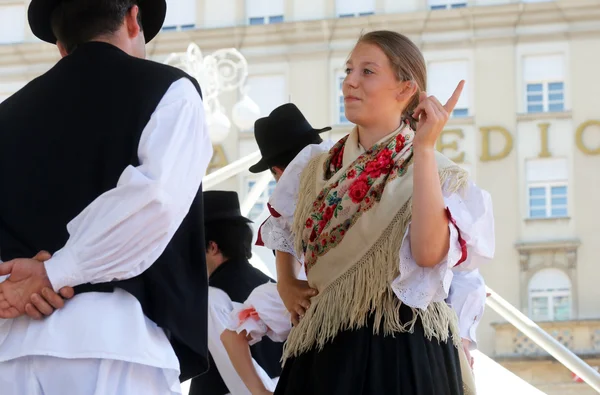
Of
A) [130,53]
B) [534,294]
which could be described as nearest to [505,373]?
[130,53]

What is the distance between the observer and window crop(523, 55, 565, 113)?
28.3 metres

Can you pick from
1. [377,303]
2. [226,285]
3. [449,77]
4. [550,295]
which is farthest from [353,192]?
[449,77]

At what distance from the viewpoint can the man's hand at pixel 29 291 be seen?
2.11 m

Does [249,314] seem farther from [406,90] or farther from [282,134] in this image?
[406,90]

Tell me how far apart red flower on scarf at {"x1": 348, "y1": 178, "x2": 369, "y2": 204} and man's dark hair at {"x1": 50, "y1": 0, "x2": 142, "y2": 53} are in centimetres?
59

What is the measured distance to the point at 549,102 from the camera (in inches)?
1114

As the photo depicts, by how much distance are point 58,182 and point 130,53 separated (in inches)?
13.2

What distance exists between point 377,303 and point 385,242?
0.13 m

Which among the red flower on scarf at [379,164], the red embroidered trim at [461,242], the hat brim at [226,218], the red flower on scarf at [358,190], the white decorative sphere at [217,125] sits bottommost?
the red embroidered trim at [461,242]

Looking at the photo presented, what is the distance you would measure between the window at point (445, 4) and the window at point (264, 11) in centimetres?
369

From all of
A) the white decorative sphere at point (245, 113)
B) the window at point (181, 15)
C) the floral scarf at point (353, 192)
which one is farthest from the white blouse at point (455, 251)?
the window at point (181, 15)

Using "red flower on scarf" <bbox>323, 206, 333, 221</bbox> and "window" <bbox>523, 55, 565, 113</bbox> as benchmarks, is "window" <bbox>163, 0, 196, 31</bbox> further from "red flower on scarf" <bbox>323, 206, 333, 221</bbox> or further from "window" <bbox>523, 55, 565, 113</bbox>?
"red flower on scarf" <bbox>323, 206, 333, 221</bbox>

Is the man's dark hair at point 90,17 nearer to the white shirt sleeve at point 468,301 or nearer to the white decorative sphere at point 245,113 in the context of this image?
the white shirt sleeve at point 468,301

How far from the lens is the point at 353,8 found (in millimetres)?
29453
